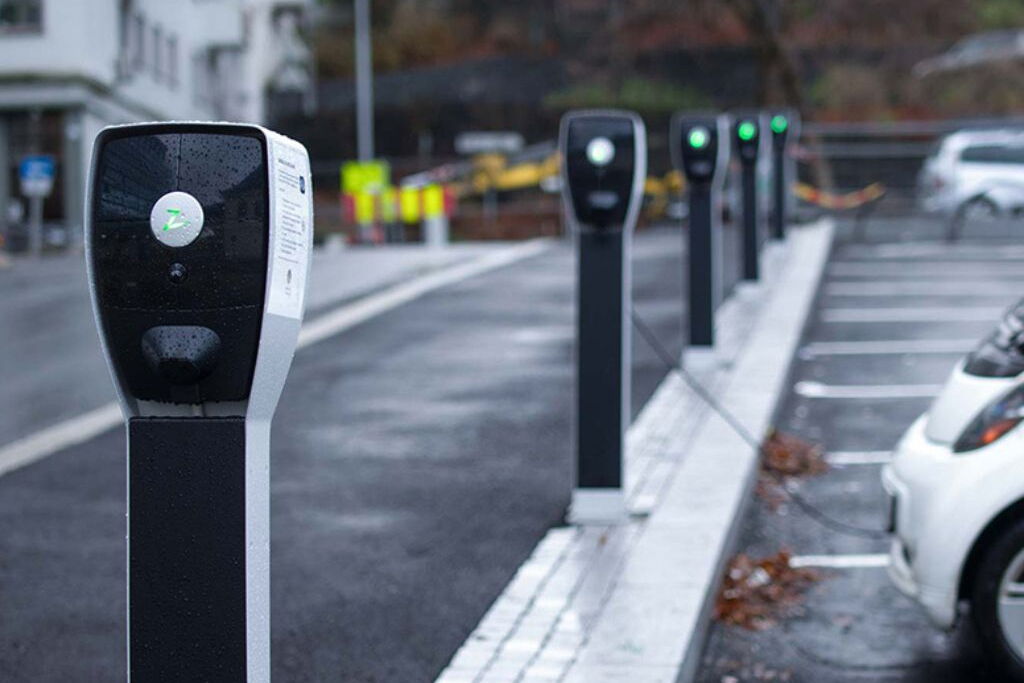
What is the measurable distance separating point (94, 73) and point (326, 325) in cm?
1892

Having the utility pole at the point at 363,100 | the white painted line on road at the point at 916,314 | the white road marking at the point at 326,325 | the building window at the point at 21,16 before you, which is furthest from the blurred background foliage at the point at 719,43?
the white painted line on road at the point at 916,314

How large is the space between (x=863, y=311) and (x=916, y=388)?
4.25 metres

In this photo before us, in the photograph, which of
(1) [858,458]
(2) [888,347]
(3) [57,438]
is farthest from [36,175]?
(1) [858,458]

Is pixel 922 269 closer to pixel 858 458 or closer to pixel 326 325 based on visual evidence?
pixel 326 325

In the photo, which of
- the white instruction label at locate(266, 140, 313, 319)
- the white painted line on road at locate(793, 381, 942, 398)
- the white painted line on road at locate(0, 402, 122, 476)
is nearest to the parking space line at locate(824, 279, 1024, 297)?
the white painted line on road at locate(793, 381, 942, 398)

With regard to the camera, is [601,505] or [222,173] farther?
[601,505]

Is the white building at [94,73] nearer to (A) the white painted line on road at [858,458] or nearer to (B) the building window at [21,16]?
(B) the building window at [21,16]

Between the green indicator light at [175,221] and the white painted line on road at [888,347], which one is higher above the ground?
the green indicator light at [175,221]

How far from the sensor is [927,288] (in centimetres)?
1762

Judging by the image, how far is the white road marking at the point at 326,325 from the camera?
933cm

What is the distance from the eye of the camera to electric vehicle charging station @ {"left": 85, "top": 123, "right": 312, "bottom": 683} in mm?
3426

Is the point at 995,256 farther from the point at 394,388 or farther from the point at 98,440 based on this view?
the point at 98,440

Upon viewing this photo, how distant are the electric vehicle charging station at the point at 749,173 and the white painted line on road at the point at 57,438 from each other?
22.0 feet

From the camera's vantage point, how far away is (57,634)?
5.90 m
